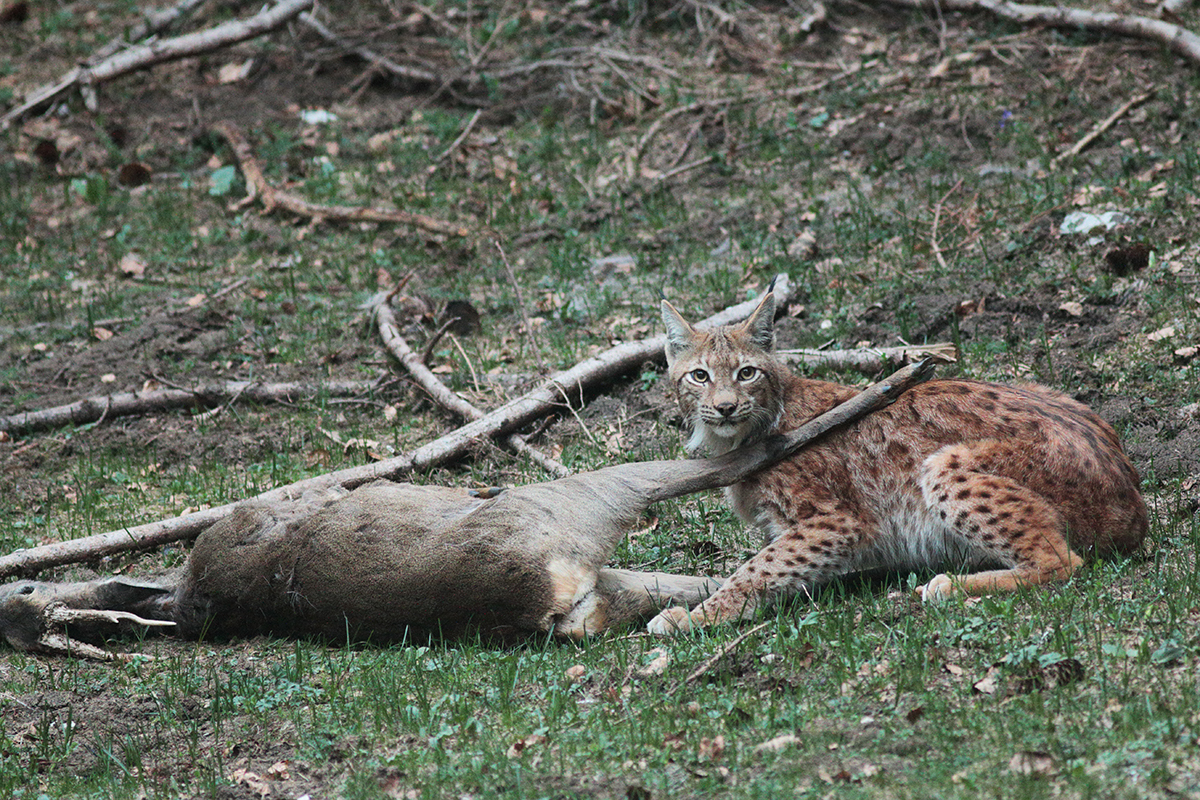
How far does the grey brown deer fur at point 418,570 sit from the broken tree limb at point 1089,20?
21.3 ft

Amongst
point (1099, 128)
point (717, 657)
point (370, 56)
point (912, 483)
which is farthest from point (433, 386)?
point (370, 56)

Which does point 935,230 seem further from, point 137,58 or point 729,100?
point 137,58

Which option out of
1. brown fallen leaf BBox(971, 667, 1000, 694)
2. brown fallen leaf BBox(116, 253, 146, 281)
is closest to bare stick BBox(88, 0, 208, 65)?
brown fallen leaf BBox(116, 253, 146, 281)

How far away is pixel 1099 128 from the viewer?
935 centimetres

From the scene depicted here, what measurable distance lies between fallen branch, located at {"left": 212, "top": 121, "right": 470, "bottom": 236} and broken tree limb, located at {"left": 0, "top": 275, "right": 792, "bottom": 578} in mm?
3129

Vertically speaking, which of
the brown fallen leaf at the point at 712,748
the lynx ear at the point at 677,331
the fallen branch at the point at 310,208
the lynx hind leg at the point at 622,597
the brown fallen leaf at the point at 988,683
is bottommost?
the fallen branch at the point at 310,208

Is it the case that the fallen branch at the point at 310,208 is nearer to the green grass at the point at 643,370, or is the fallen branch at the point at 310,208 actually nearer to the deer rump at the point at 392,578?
the green grass at the point at 643,370

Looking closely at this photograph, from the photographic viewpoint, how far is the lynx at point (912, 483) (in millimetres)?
4910

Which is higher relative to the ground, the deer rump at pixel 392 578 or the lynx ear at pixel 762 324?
the lynx ear at pixel 762 324

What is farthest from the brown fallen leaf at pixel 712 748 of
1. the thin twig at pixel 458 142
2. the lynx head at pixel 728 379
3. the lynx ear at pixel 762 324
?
the thin twig at pixel 458 142

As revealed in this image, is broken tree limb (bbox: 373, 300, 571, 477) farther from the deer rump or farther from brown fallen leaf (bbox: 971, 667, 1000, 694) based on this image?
brown fallen leaf (bbox: 971, 667, 1000, 694)

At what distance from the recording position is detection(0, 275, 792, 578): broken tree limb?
6000mm

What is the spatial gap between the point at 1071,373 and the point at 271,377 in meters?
5.45

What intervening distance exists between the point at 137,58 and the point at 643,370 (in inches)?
319
